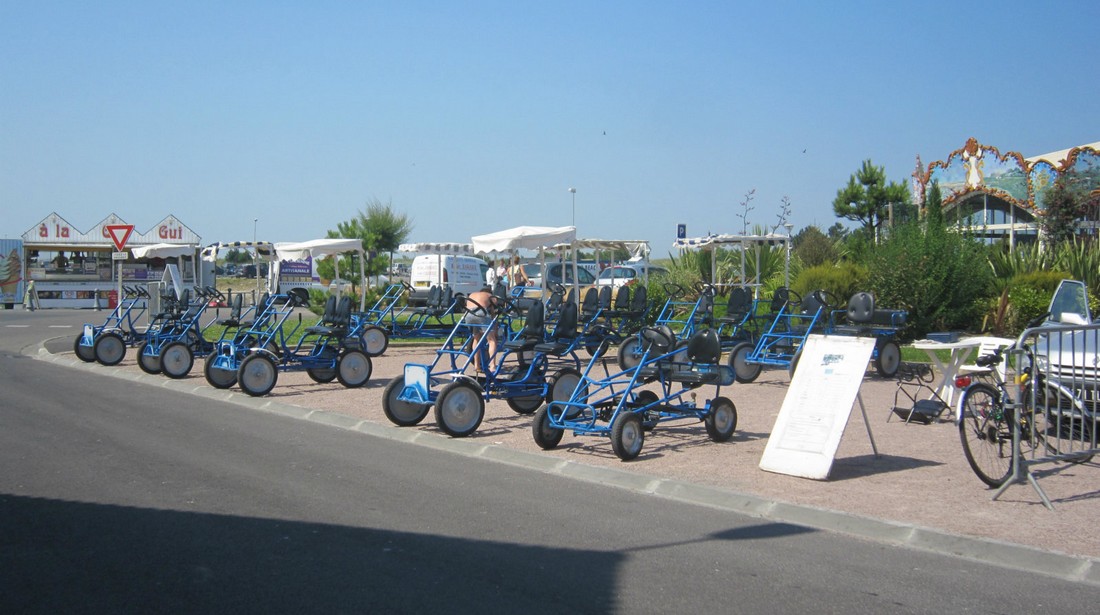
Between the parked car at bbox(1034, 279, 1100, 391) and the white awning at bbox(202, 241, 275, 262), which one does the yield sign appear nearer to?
the white awning at bbox(202, 241, 275, 262)

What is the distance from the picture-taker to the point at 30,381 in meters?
14.6

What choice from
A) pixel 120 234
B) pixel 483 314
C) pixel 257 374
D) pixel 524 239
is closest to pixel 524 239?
pixel 524 239

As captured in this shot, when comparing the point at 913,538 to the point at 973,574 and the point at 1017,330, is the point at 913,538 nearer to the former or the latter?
the point at 973,574

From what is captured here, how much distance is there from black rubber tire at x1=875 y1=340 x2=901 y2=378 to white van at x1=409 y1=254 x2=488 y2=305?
18.0 meters

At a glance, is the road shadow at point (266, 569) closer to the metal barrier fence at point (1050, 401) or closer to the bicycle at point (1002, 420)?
the bicycle at point (1002, 420)

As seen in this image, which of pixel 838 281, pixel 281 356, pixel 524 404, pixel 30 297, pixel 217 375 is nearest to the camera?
pixel 524 404

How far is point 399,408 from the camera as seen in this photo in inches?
407

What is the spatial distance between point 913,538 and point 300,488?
461 cm

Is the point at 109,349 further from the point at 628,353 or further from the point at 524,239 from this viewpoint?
the point at 628,353

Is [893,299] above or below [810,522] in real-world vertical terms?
above

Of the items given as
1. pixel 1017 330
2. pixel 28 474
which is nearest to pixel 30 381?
pixel 28 474

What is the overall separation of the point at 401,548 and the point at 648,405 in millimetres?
3847

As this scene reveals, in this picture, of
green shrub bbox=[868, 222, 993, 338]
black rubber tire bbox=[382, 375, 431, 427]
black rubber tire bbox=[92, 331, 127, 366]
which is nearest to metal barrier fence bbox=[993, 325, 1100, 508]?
black rubber tire bbox=[382, 375, 431, 427]

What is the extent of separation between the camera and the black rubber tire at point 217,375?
13.5 m
